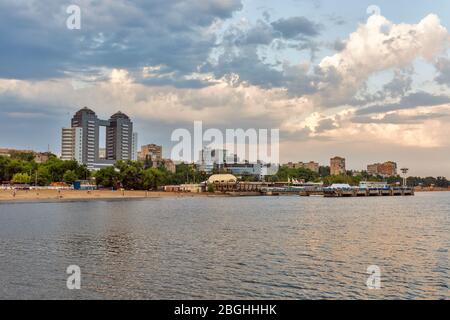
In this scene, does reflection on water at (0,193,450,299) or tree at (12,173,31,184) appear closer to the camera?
reflection on water at (0,193,450,299)

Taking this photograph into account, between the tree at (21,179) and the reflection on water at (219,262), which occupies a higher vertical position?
the tree at (21,179)

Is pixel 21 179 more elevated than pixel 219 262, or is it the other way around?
pixel 21 179

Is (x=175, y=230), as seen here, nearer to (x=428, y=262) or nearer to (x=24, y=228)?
(x=24, y=228)

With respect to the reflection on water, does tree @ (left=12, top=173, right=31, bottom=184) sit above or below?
above

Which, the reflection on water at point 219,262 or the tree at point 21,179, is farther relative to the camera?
the tree at point 21,179

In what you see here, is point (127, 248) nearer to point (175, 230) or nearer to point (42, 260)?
point (42, 260)

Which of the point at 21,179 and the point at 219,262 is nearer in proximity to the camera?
the point at 219,262

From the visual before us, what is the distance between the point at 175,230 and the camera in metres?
66.6

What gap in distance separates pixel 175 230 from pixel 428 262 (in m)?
33.7
